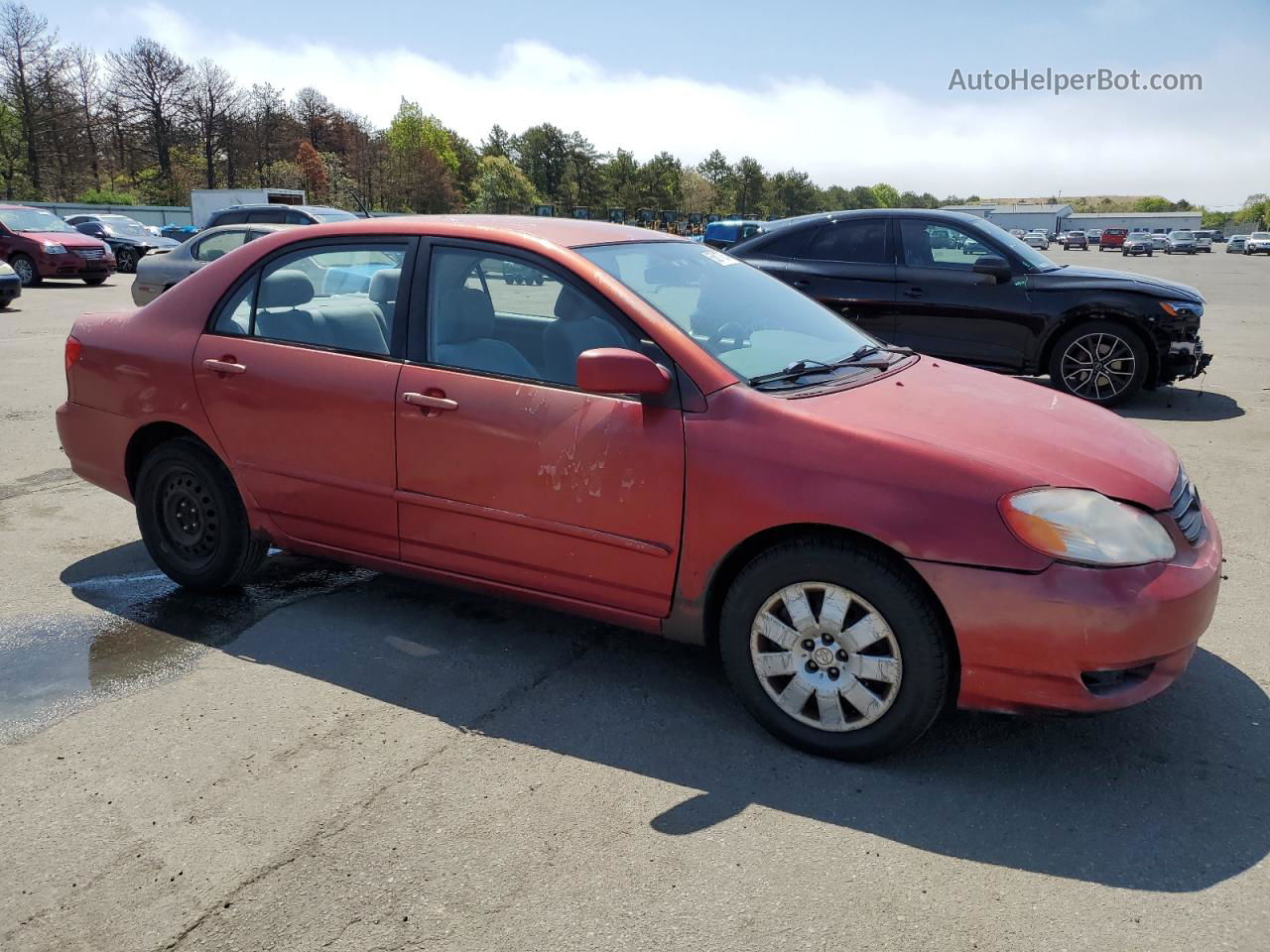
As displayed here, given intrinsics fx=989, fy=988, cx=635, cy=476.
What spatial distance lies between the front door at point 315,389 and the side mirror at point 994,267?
6.33m

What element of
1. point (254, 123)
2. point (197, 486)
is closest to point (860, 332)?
point (197, 486)

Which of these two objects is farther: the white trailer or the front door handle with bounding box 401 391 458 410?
the white trailer

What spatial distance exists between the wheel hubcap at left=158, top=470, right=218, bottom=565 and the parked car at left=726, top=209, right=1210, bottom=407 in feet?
21.0

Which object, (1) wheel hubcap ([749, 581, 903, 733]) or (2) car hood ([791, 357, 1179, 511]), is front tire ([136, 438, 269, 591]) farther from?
(2) car hood ([791, 357, 1179, 511])

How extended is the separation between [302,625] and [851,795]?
242 centimetres

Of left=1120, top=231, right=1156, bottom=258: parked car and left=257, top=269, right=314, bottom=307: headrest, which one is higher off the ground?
left=257, top=269, right=314, bottom=307: headrest

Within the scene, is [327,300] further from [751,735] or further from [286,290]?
[751,735]

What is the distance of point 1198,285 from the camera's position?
27.9 metres

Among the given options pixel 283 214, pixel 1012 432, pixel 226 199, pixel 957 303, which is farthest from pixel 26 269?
pixel 1012 432

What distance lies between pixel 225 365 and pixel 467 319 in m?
1.14

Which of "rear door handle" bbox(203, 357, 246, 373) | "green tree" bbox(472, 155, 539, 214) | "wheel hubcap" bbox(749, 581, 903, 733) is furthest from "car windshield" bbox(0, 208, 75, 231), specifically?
"green tree" bbox(472, 155, 539, 214)

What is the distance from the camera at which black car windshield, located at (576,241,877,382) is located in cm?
354

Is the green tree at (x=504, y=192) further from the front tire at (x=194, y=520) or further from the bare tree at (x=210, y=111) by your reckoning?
the front tire at (x=194, y=520)

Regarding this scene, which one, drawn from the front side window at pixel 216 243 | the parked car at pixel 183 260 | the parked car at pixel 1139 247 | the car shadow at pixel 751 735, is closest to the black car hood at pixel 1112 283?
the car shadow at pixel 751 735
